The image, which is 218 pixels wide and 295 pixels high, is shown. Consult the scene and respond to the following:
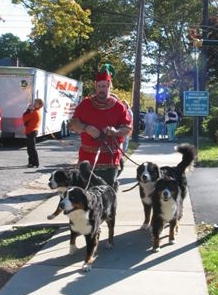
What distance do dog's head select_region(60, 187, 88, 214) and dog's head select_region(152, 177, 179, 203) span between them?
1.20 metres

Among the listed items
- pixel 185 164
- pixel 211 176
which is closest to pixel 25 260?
pixel 185 164

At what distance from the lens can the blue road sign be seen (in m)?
17.7

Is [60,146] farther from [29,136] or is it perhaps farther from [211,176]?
[211,176]

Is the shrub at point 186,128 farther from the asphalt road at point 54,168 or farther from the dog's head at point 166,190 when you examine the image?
the dog's head at point 166,190

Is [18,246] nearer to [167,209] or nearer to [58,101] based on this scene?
[167,209]

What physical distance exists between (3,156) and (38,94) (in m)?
4.54

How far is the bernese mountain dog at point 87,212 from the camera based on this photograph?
6121 mm

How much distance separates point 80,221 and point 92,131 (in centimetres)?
122

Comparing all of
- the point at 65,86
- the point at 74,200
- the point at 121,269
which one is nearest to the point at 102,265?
the point at 121,269

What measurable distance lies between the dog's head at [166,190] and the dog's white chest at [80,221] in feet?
3.61

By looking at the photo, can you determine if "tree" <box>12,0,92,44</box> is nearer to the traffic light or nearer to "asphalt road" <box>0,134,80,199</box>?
"asphalt road" <box>0,134,80,199</box>

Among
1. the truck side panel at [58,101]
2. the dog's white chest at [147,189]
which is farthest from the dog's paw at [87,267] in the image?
the truck side panel at [58,101]

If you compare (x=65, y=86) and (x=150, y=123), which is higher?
(x=65, y=86)

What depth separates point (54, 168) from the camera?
627 inches
